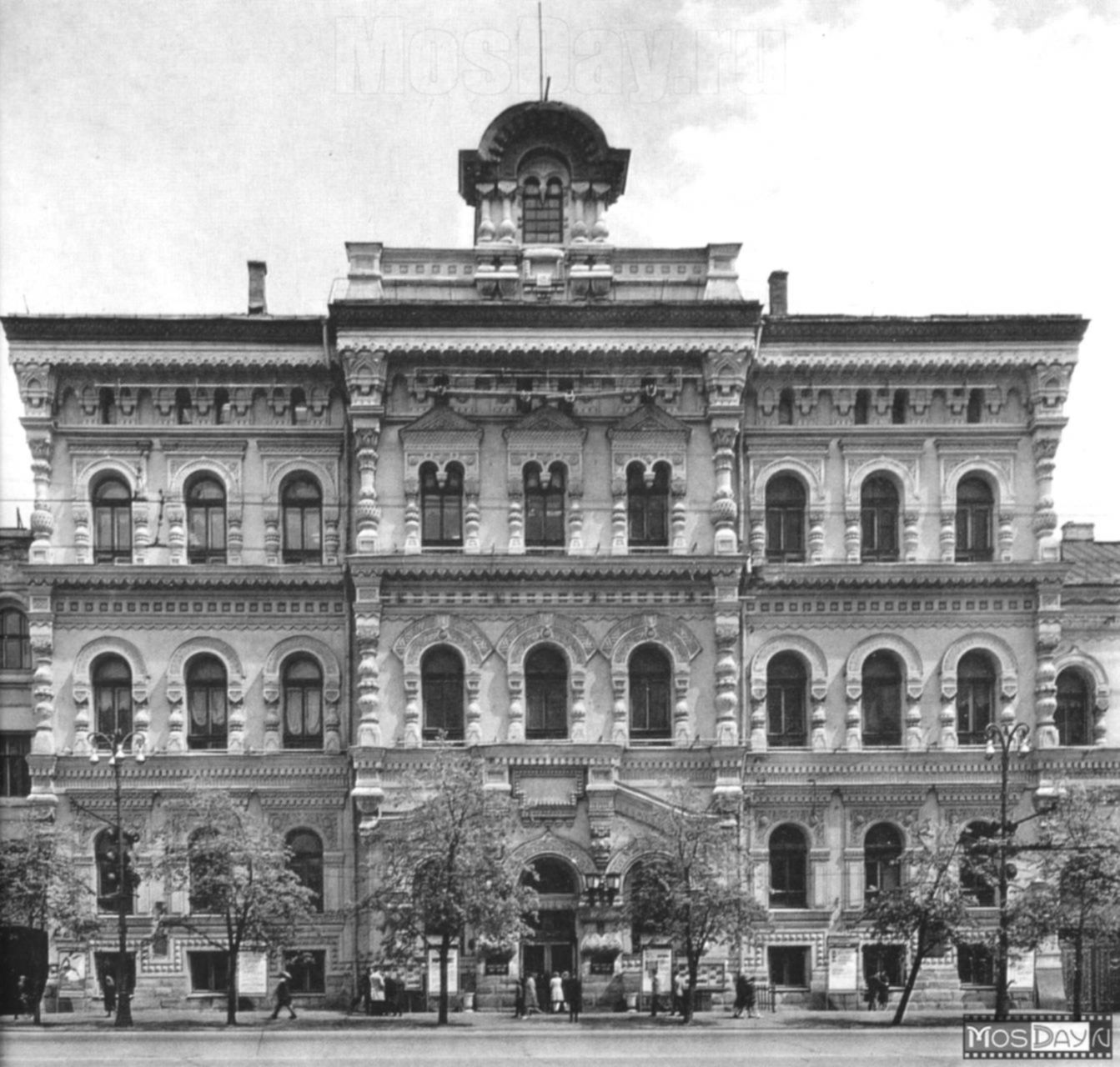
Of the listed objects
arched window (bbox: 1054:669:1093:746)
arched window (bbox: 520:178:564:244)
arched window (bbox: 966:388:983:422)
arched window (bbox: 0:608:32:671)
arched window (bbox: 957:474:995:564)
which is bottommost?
arched window (bbox: 1054:669:1093:746)

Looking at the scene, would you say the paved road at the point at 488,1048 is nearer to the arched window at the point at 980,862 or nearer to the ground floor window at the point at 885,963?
the arched window at the point at 980,862

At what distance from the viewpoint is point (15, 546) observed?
44.1 m

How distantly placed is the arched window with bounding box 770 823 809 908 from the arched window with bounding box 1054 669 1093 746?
7496 millimetres

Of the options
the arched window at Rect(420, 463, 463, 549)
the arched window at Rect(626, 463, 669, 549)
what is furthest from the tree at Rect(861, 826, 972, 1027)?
the arched window at Rect(420, 463, 463, 549)

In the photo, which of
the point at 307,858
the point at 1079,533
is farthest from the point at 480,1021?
the point at 1079,533

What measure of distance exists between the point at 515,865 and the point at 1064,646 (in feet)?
51.8

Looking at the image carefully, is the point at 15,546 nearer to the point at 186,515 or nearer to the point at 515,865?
the point at 186,515

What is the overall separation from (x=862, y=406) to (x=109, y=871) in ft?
71.7

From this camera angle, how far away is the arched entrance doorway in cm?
4019

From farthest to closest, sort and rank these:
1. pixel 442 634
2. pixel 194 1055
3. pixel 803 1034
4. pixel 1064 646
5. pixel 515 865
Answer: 1. pixel 1064 646
2. pixel 442 634
3. pixel 515 865
4. pixel 803 1034
5. pixel 194 1055

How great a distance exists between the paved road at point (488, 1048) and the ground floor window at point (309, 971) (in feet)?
18.2

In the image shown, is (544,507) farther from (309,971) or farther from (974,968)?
(974,968)

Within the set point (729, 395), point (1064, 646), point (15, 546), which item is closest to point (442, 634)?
point (729, 395)

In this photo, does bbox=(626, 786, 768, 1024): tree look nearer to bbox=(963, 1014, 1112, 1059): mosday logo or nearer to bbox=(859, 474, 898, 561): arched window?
bbox=(859, 474, 898, 561): arched window
